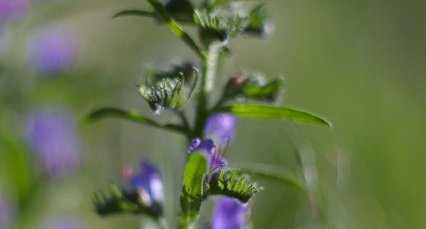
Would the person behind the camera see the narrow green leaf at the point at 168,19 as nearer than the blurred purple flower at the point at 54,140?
Yes

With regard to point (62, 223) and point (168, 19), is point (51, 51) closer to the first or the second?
point (62, 223)

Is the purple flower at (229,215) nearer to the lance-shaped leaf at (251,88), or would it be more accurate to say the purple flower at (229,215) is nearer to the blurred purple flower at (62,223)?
the lance-shaped leaf at (251,88)

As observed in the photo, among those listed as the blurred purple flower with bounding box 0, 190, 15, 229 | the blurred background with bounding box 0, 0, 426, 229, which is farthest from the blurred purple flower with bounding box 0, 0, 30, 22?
the blurred purple flower with bounding box 0, 190, 15, 229

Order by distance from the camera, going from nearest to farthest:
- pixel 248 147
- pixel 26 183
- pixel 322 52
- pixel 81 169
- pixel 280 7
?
1. pixel 26 183
2. pixel 81 169
3. pixel 248 147
4. pixel 322 52
5. pixel 280 7

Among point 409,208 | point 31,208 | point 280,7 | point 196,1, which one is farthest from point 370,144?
point 280,7

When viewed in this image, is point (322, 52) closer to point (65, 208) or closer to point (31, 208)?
point (65, 208)

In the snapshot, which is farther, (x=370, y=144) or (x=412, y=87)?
(x=412, y=87)

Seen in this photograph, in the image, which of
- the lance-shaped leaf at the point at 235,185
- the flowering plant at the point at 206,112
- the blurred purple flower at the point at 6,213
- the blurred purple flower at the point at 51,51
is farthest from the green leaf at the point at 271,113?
the blurred purple flower at the point at 51,51
